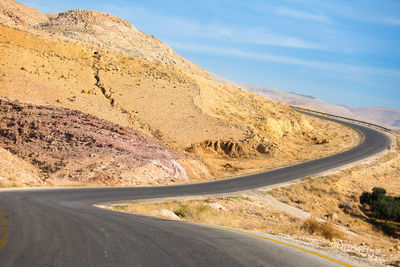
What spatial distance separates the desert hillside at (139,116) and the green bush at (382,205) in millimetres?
11390

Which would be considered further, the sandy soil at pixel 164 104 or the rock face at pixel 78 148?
the sandy soil at pixel 164 104

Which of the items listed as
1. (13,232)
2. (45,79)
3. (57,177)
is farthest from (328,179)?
(45,79)

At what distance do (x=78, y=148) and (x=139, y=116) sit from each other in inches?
570

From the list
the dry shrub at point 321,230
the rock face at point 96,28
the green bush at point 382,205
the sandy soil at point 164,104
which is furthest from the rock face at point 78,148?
the rock face at point 96,28

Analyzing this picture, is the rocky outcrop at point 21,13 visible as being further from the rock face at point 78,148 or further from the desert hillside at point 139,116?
the rock face at point 78,148

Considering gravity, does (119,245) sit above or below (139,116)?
below

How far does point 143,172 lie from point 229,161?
1434 centimetres

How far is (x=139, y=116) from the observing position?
129ft

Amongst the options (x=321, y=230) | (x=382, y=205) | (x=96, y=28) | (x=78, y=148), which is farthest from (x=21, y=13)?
(x=321, y=230)

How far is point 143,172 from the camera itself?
25.5 meters

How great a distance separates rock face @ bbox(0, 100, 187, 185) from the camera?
907 inches

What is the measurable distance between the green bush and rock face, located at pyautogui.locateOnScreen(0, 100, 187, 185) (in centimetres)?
1607

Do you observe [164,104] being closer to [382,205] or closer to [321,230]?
[382,205]

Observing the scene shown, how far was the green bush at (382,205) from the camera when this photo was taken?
24630 mm
